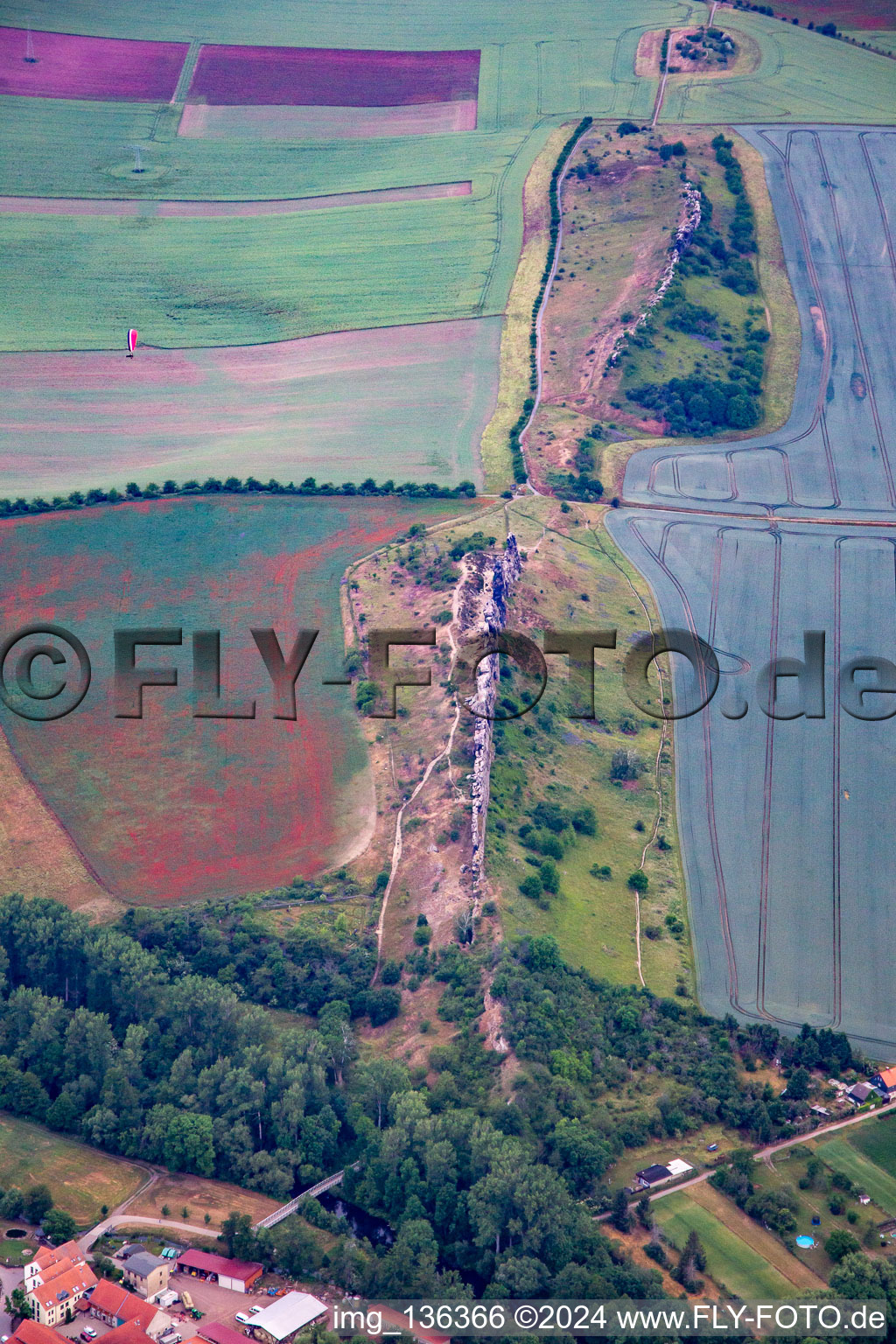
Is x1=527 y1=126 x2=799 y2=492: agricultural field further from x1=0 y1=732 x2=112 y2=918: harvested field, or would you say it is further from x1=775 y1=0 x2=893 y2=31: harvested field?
x1=0 y1=732 x2=112 y2=918: harvested field

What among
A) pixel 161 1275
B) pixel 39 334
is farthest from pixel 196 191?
pixel 161 1275

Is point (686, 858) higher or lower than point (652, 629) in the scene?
lower

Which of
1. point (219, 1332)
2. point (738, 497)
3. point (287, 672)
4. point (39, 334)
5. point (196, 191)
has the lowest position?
point (219, 1332)

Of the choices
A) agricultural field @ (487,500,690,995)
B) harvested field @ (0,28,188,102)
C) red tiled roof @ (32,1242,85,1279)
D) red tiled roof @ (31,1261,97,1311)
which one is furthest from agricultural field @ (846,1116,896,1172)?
harvested field @ (0,28,188,102)

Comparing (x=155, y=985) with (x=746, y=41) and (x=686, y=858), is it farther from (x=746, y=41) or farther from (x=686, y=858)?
(x=746, y=41)

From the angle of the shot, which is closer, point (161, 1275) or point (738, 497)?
point (161, 1275)

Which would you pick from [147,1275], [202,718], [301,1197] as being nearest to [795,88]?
[202,718]

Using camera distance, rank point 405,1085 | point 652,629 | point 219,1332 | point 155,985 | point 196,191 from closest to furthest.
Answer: point 219,1332
point 405,1085
point 155,985
point 652,629
point 196,191

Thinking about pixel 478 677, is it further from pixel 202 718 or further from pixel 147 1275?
pixel 147 1275
